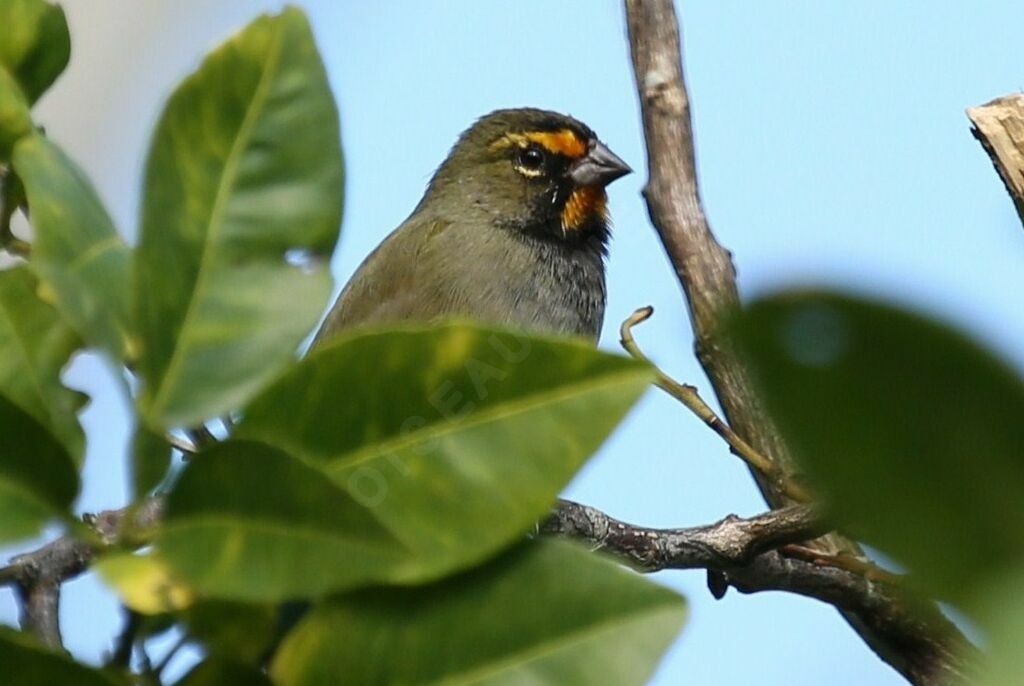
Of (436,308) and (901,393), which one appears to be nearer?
(901,393)

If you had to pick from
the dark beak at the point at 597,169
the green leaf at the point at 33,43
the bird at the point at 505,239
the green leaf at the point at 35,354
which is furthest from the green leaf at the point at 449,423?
the dark beak at the point at 597,169

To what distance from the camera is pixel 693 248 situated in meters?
2.39

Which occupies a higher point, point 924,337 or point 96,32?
point 96,32

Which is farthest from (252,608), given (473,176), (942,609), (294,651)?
(473,176)

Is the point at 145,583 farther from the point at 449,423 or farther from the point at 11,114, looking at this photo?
the point at 11,114

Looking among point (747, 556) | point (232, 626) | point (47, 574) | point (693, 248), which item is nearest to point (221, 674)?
point (232, 626)

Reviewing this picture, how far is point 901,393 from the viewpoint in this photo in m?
0.25

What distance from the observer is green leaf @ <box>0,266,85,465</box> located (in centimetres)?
58

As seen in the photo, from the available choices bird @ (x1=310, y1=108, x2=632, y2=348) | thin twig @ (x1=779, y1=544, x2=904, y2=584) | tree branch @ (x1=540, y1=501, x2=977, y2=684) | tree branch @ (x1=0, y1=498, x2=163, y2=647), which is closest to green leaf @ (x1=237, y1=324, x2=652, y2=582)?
tree branch @ (x1=0, y1=498, x2=163, y2=647)

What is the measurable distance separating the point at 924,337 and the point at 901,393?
12 mm

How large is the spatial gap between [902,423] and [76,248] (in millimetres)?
409

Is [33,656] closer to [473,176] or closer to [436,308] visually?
[436,308]

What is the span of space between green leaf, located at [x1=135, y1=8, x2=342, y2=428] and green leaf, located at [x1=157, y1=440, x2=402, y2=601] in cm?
3

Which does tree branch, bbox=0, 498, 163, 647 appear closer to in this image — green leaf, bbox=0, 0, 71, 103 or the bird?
green leaf, bbox=0, 0, 71, 103
